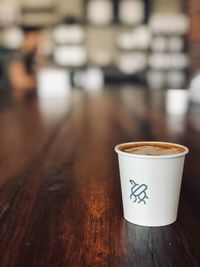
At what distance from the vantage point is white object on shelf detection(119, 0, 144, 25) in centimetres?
747

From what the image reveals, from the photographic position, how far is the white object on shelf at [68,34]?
7.51 meters

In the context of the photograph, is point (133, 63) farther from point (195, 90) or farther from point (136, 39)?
point (195, 90)

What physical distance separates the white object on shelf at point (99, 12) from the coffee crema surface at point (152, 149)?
7196 mm

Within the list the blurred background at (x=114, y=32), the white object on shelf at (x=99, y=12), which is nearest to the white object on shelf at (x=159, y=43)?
the blurred background at (x=114, y=32)

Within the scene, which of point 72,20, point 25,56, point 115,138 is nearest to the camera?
point 115,138

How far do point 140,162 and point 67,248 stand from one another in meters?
0.15

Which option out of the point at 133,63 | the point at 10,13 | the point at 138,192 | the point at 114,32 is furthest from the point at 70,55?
the point at 138,192

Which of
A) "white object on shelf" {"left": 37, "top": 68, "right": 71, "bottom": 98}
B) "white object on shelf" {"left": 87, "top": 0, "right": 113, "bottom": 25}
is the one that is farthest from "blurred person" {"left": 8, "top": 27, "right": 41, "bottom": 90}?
"white object on shelf" {"left": 87, "top": 0, "right": 113, "bottom": 25}

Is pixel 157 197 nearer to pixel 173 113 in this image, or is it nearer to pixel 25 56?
pixel 173 113

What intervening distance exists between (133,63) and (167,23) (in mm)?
966

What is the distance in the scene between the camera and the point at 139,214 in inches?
22.5

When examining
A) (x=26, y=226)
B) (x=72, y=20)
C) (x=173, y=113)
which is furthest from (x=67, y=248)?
(x=72, y=20)

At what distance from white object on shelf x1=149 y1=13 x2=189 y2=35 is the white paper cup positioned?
7.22 m

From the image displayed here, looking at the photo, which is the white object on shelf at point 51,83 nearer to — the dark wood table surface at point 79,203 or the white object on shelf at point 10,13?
the dark wood table surface at point 79,203
